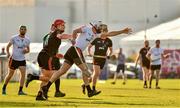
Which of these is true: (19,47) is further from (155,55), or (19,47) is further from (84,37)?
(155,55)

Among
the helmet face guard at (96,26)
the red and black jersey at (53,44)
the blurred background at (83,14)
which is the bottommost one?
the red and black jersey at (53,44)

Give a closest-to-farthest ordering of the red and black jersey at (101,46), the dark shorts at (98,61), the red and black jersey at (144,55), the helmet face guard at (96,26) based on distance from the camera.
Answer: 1. the helmet face guard at (96,26)
2. the dark shorts at (98,61)
3. the red and black jersey at (101,46)
4. the red and black jersey at (144,55)

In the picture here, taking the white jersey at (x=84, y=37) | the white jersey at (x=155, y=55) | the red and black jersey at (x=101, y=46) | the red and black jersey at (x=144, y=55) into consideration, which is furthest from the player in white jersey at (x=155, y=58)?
the white jersey at (x=84, y=37)

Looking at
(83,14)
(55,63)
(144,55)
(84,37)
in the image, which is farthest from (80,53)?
(83,14)

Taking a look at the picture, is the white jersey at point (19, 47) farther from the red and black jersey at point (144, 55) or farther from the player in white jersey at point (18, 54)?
the red and black jersey at point (144, 55)

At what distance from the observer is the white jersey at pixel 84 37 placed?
2005 centimetres

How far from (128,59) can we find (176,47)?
989cm

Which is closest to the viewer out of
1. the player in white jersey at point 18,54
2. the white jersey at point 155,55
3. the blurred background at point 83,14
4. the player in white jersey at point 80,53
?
the player in white jersey at point 80,53

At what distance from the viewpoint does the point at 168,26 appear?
75.6m

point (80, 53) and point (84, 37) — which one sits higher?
point (84, 37)

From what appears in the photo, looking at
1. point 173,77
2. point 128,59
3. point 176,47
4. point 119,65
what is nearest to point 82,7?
point 128,59

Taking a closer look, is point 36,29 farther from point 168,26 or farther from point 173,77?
point 173,77

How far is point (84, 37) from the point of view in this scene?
20141 millimetres

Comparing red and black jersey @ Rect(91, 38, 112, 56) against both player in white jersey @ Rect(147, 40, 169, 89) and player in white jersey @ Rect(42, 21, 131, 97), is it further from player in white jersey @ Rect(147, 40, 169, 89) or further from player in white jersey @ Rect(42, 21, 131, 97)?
player in white jersey @ Rect(147, 40, 169, 89)
